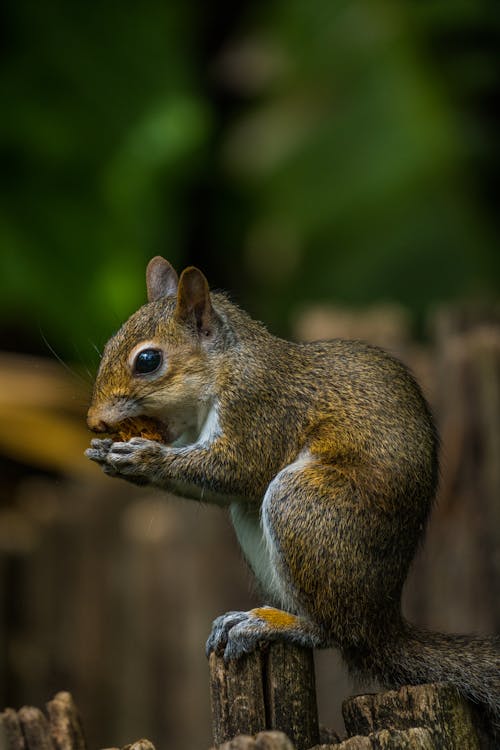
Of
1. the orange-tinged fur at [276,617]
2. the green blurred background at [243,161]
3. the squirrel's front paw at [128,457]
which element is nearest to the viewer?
the orange-tinged fur at [276,617]

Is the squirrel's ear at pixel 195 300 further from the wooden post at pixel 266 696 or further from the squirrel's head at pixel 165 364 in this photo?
the wooden post at pixel 266 696

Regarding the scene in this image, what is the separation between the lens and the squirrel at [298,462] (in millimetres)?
3541

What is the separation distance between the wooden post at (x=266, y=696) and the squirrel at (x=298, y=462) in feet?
0.21

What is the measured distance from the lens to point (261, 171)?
8867 mm

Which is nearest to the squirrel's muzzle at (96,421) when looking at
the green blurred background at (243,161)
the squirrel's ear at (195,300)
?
the squirrel's ear at (195,300)

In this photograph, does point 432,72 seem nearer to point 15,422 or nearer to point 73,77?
point 73,77

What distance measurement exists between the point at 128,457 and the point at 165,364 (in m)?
0.33

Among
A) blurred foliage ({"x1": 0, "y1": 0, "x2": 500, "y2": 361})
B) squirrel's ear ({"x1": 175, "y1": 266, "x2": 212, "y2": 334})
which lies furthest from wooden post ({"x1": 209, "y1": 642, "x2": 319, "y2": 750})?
blurred foliage ({"x1": 0, "y1": 0, "x2": 500, "y2": 361})

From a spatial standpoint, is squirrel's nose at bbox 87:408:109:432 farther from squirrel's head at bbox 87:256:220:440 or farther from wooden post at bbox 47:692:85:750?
wooden post at bbox 47:692:85:750

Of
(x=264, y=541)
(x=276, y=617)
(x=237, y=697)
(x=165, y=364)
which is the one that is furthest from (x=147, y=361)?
(x=237, y=697)

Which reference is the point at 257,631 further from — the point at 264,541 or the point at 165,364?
the point at 165,364

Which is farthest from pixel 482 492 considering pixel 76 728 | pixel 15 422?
pixel 15 422

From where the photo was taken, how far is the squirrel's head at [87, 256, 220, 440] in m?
3.77

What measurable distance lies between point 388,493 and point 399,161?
526 centimetres
